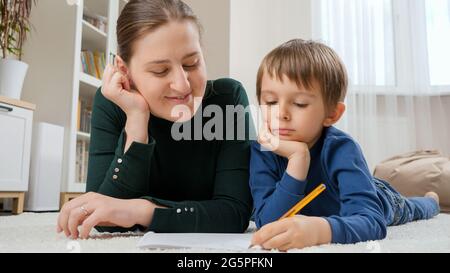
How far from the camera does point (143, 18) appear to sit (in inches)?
36.1

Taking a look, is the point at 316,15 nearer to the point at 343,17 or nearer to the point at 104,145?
the point at 343,17

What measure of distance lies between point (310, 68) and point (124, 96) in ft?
1.29

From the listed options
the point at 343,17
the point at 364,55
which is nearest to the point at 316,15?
the point at 343,17

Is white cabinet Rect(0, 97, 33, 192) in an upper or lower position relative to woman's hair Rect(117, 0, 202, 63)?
lower

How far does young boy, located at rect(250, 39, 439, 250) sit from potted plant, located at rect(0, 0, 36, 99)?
1667 millimetres

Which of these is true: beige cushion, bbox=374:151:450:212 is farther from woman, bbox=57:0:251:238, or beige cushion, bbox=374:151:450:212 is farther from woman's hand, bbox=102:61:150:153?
woman's hand, bbox=102:61:150:153

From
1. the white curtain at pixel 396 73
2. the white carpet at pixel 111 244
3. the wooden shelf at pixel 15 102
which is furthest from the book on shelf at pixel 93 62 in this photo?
the white carpet at pixel 111 244

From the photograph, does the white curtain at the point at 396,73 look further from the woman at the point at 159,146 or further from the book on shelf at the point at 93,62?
the woman at the point at 159,146

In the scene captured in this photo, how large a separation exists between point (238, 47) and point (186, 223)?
108 inches

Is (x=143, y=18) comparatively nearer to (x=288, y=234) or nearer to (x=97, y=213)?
(x=97, y=213)

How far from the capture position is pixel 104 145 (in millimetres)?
974

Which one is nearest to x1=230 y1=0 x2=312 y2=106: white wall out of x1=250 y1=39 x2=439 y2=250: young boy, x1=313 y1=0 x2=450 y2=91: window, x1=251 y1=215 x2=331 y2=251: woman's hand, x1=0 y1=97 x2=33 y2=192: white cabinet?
x1=313 y1=0 x2=450 y2=91: window

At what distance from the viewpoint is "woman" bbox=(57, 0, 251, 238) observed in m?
0.85

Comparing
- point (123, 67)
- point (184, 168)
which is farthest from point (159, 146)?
point (123, 67)
